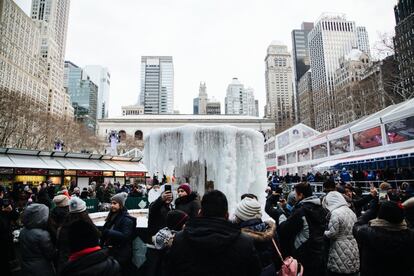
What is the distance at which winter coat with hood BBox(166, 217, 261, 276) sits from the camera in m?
1.99

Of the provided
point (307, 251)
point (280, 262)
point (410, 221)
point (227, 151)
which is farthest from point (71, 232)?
point (227, 151)

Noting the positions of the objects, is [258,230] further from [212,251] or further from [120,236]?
[120,236]

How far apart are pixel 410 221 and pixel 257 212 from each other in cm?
247

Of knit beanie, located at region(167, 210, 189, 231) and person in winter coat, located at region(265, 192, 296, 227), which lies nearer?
knit beanie, located at region(167, 210, 189, 231)

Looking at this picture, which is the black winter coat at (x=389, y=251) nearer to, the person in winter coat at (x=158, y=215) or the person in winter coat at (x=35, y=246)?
the person in winter coat at (x=158, y=215)

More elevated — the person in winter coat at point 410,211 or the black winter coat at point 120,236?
the person in winter coat at point 410,211

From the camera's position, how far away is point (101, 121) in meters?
75.5

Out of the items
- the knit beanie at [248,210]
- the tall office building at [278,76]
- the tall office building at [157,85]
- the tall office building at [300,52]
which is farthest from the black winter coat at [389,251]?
the tall office building at [157,85]

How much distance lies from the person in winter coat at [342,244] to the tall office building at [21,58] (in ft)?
265

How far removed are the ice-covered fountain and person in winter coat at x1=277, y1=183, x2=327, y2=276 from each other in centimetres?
465

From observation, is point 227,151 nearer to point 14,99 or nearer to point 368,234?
point 368,234

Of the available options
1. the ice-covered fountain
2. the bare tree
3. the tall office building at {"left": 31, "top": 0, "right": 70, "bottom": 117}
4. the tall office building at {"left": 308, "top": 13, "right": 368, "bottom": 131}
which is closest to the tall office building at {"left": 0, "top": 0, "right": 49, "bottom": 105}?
the tall office building at {"left": 31, "top": 0, "right": 70, "bottom": 117}

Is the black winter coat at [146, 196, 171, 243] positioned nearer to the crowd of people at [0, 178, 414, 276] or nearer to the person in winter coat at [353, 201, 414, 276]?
the crowd of people at [0, 178, 414, 276]

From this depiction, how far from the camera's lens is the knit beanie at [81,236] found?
2197mm
